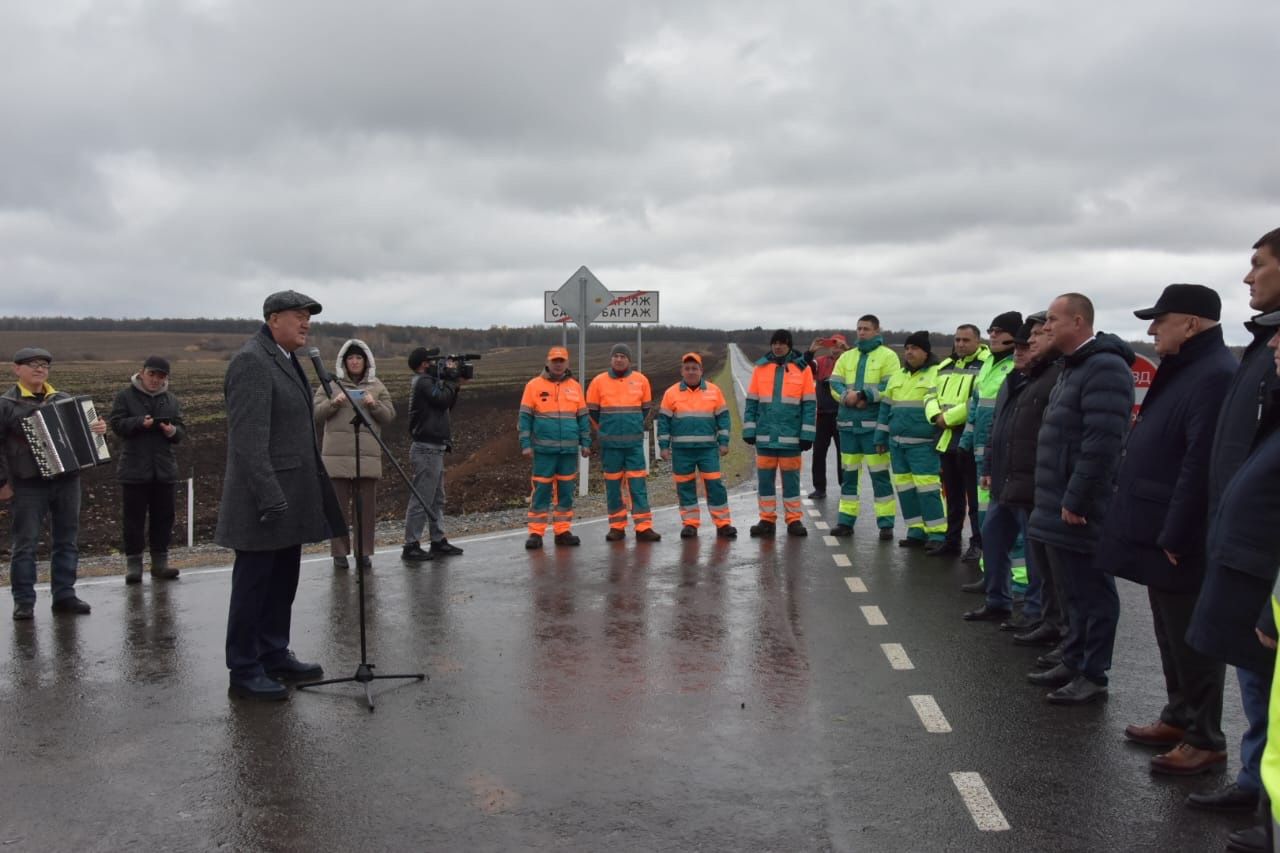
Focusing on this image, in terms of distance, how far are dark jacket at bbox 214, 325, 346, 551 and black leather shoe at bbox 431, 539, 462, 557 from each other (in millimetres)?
4582

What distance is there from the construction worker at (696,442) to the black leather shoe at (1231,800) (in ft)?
26.1

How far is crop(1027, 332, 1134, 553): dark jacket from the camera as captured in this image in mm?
6395

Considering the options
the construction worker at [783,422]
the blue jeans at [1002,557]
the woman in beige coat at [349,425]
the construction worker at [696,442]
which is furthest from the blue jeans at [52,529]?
the blue jeans at [1002,557]

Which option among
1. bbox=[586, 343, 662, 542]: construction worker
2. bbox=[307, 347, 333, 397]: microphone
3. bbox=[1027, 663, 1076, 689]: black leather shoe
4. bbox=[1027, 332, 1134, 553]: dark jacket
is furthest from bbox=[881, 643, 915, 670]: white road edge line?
bbox=[586, 343, 662, 542]: construction worker

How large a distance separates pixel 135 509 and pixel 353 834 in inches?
269

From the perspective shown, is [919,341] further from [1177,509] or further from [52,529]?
[52,529]

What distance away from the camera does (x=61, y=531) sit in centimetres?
917

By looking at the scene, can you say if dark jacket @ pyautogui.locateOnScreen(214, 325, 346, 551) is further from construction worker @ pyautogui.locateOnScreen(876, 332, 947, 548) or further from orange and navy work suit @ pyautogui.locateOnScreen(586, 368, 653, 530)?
construction worker @ pyautogui.locateOnScreen(876, 332, 947, 548)

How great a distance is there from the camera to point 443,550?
11.6 metres

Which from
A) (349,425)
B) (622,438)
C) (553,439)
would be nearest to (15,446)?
(349,425)

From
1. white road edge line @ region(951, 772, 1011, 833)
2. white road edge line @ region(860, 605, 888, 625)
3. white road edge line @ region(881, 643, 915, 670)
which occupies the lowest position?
white road edge line @ region(951, 772, 1011, 833)

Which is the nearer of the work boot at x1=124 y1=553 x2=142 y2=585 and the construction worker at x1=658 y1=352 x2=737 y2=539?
the work boot at x1=124 y1=553 x2=142 y2=585

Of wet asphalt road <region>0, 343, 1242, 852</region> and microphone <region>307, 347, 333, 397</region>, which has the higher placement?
microphone <region>307, 347, 333, 397</region>

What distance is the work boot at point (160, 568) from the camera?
10562 mm
